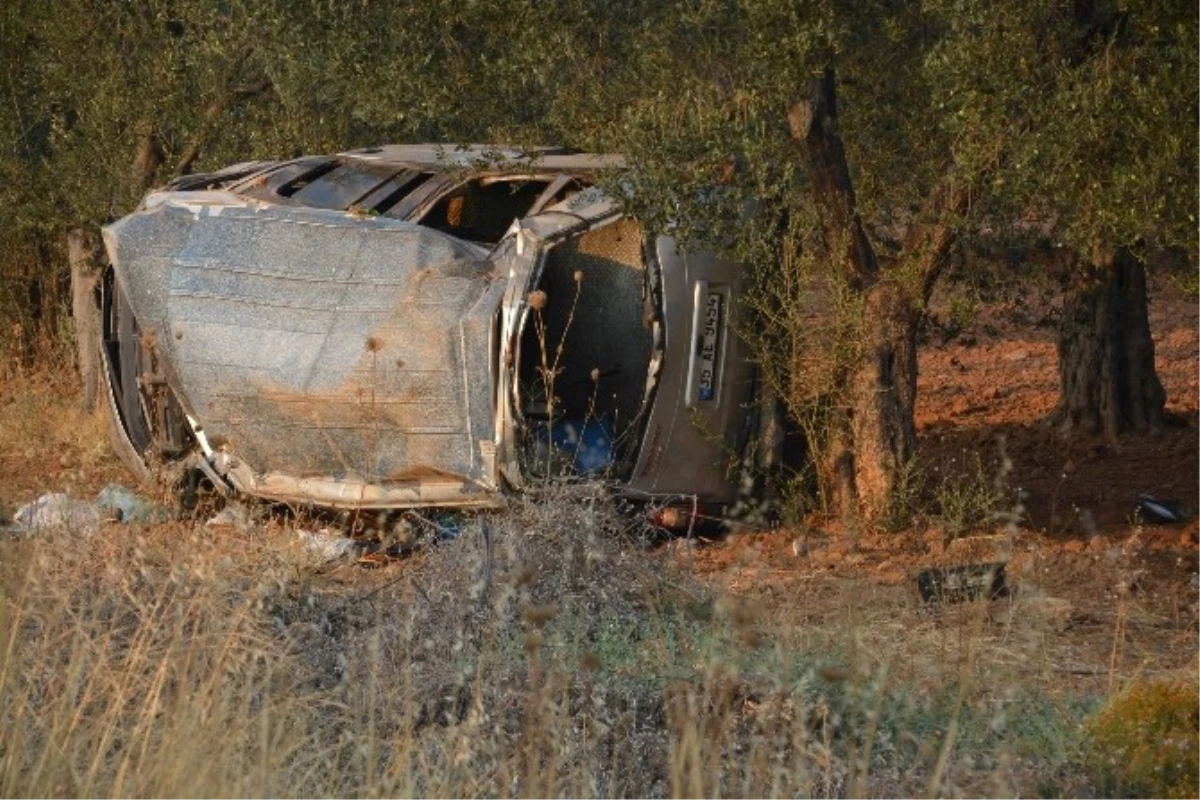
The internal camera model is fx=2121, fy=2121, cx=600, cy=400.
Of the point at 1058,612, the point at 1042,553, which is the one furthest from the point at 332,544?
the point at 1058,612

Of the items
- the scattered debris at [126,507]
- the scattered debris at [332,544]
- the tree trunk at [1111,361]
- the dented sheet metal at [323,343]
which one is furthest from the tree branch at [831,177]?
the scattered debris at [126,507]

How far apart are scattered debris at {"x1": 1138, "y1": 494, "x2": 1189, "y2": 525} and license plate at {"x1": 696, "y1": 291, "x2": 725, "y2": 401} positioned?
8.69 ft

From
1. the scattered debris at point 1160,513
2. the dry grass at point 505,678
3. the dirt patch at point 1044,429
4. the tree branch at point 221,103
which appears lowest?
the dirt patch at point 1044,429

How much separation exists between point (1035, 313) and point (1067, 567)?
9.59 m

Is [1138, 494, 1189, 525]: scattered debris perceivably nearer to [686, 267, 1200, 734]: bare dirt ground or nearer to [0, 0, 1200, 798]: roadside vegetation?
[686, 267, 1200, 734]: bare dirt ground

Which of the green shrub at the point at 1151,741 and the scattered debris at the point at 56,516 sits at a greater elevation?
the green shrub at the point at 1151,741

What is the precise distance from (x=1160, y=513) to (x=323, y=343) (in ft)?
16.1

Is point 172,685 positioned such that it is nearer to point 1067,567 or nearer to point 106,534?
point 106,534

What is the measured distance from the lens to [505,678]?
272 inches

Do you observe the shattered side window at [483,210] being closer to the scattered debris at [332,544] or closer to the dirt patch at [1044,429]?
the scattered debris at [332,544]

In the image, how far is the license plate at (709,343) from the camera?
37.6 ft

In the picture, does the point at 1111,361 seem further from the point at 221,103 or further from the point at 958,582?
the point at 221,103

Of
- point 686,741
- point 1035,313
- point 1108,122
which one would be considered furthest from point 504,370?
point 1035,313

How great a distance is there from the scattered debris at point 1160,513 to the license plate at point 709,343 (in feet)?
8.69
